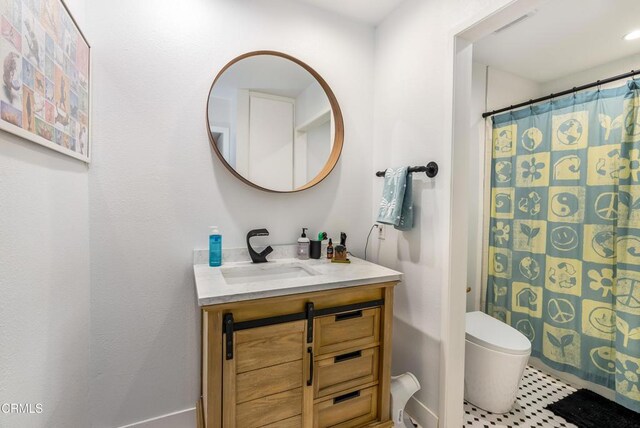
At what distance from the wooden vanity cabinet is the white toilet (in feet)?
2.24

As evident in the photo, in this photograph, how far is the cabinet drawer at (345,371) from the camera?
119 cm

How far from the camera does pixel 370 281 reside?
4.14ft

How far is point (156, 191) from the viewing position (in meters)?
1.40

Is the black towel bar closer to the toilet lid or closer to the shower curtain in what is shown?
the toilet lid

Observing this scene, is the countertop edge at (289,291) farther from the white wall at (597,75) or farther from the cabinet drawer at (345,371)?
the white wall at (597,75)

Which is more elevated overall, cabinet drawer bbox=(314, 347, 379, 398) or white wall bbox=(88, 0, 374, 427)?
white wall bbox=(88, 0, 374, 427)

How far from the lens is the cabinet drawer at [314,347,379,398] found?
1194 millimetres

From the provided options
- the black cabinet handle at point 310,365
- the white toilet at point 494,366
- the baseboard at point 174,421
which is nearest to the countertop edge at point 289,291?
the black cabinet handle at point 310,365

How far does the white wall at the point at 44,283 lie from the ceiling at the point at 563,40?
246 cm

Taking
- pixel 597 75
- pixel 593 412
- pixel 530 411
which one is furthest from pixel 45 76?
pixel 597 75

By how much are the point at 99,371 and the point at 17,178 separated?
1066 mm

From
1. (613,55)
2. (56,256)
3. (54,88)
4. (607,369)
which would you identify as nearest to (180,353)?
(56,256)

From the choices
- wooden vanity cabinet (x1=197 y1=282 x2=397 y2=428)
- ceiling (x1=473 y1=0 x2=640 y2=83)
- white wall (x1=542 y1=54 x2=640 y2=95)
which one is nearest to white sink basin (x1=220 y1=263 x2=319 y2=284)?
wooden vanity cabinet (x1=197 y1=282 x2=397 y2=428)

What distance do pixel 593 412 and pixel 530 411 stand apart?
1.19ft
